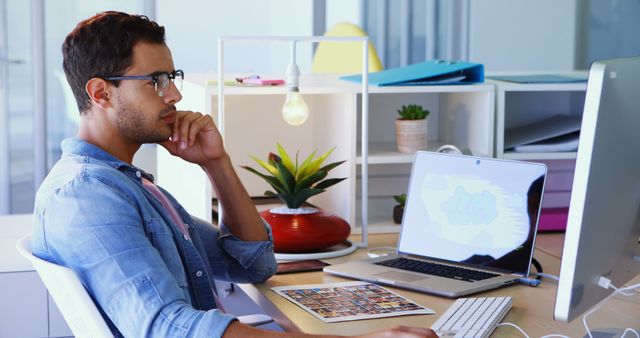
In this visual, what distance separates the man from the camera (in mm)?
1454

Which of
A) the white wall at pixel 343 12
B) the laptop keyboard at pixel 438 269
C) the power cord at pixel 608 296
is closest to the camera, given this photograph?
the power cord at pixel 608 296

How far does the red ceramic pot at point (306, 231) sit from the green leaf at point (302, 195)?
0.03 m

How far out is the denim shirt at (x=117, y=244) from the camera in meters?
1.45

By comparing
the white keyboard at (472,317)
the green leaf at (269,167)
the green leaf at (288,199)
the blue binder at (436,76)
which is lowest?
the white keyboard at (472,317)

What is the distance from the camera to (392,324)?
169cm

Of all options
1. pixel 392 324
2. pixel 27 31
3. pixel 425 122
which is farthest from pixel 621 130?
pixel 27 31

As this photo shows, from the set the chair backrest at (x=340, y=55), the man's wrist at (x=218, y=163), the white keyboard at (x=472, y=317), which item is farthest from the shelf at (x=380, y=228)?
the chair backrest at (x=340, y=55)

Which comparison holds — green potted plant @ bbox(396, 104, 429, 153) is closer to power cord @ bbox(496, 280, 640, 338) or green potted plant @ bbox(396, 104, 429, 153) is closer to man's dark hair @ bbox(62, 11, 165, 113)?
power cord @ bbox(496, 280, 640, 338)

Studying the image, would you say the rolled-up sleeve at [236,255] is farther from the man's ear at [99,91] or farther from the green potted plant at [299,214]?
the man's ear at [99,91]

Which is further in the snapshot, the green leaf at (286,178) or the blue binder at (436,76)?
the blue binder at (436,76)

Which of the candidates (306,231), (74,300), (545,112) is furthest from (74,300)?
(545,112)

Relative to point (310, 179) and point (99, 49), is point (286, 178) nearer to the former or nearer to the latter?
point (310, 179)

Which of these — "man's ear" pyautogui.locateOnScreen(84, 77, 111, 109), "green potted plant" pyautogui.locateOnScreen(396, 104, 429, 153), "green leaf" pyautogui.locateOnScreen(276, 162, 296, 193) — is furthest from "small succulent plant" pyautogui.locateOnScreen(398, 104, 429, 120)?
"man's ear" pyautogui.locateOnScreen(84, 77, 111, 109)

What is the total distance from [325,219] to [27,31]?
3623 millimetres
